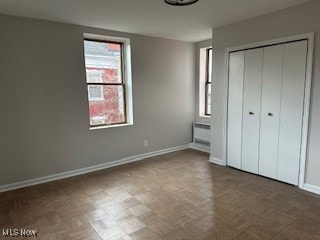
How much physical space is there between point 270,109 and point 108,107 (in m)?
2.72

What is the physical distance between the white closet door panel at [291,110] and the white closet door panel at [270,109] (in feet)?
0.22

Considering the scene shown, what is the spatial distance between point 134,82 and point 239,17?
2075 millimetres

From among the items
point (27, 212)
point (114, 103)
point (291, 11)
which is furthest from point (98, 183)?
point (291, 11)

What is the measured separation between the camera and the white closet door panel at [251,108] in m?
3.38

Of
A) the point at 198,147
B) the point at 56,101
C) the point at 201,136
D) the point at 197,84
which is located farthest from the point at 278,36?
the point at 56,101

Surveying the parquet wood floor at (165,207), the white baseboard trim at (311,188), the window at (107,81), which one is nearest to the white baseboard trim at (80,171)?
the parquet wood floor at (165,207)

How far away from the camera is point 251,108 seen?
3502mm

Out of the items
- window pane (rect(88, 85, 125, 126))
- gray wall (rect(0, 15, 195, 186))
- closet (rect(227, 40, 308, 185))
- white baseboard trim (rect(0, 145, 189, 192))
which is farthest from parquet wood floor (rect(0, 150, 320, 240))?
window pane (rect(88, 85, 125, 126))

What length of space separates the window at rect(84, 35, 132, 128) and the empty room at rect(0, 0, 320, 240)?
20 millimetres

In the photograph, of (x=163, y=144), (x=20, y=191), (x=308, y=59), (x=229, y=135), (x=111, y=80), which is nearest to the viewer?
(x=308, y=59)

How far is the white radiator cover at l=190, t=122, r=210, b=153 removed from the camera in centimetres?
487

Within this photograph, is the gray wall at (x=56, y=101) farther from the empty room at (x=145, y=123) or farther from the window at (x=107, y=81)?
the window at (x=107, y=81)

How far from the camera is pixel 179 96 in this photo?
197 inches

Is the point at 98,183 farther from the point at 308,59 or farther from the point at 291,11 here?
the point at 291,11
